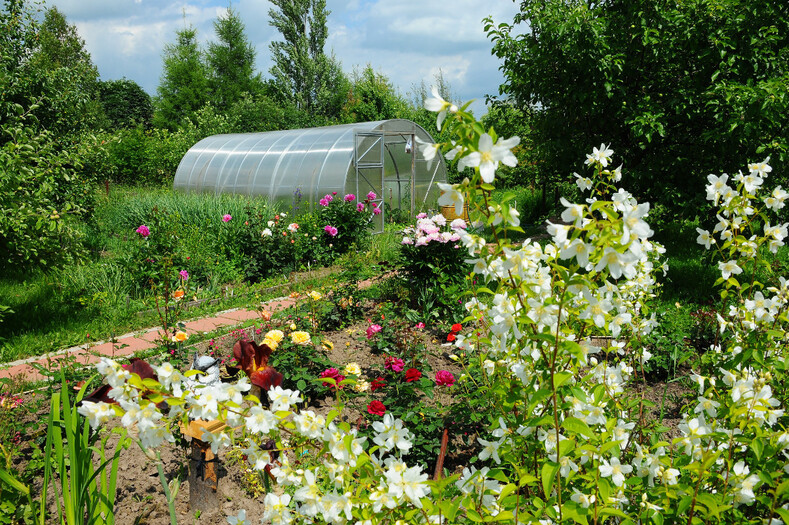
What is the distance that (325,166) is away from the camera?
10508mm

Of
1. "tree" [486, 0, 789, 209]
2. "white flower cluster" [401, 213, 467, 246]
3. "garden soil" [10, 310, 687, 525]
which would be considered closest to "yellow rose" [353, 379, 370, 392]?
"garden soil" [10, 310, 687, 525]

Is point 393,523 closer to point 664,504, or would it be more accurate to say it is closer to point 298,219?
point 664,504

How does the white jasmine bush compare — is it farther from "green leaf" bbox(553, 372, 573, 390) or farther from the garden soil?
the garden soil

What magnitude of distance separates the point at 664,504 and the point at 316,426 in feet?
3.03

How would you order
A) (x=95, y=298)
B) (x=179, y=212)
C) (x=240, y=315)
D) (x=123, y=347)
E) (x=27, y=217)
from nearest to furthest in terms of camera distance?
(x=123, y=347) → (x=27, y=217) → (x=240, y=315) → (x=95, y=298) → (x=179, y=212)

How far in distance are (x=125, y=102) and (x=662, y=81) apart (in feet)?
141

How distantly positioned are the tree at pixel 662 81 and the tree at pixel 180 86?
Answer: 3097 cm

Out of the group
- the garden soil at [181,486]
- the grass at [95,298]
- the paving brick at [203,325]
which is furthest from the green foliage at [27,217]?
the garden soil at [181,486]

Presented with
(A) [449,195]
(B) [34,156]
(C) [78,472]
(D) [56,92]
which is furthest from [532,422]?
(D) [56,92]

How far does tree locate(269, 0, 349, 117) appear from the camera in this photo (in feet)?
83.2

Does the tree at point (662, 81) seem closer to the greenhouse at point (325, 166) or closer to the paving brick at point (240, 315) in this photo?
the greenhouse at point (325, 166)

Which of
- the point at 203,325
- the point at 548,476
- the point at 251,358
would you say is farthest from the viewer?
the point at 203,325

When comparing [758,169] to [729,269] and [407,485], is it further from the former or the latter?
[407,485]

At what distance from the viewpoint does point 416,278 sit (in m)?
5.15
